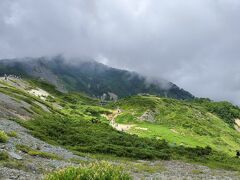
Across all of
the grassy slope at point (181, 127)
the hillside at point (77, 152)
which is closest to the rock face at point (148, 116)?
the grassy slope at point (181, 127)

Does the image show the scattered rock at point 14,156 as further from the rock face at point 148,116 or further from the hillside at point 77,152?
the rock face at point 148,116

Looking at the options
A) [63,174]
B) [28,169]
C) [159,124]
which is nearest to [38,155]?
[28,169]

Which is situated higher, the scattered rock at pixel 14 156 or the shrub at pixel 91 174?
the shrub at pixel 91 174

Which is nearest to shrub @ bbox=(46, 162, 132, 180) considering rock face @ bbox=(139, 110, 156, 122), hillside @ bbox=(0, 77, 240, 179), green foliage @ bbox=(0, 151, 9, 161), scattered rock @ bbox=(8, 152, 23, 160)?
hillside @ bbox=(0, 77, 240, 179)

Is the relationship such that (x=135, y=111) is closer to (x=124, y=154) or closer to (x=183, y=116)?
(x=183, y=116)

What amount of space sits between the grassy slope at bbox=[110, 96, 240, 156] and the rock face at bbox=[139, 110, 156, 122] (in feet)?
5.14

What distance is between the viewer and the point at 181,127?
158m

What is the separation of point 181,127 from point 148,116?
1979 cm

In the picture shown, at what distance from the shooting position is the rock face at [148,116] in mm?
170325

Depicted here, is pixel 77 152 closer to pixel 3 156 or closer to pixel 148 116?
pixel 3 156

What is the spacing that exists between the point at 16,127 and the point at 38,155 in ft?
70.7

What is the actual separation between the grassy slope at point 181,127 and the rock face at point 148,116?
1.57 meters

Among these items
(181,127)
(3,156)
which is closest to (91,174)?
(3,156)

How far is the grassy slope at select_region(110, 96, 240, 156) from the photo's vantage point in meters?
134
